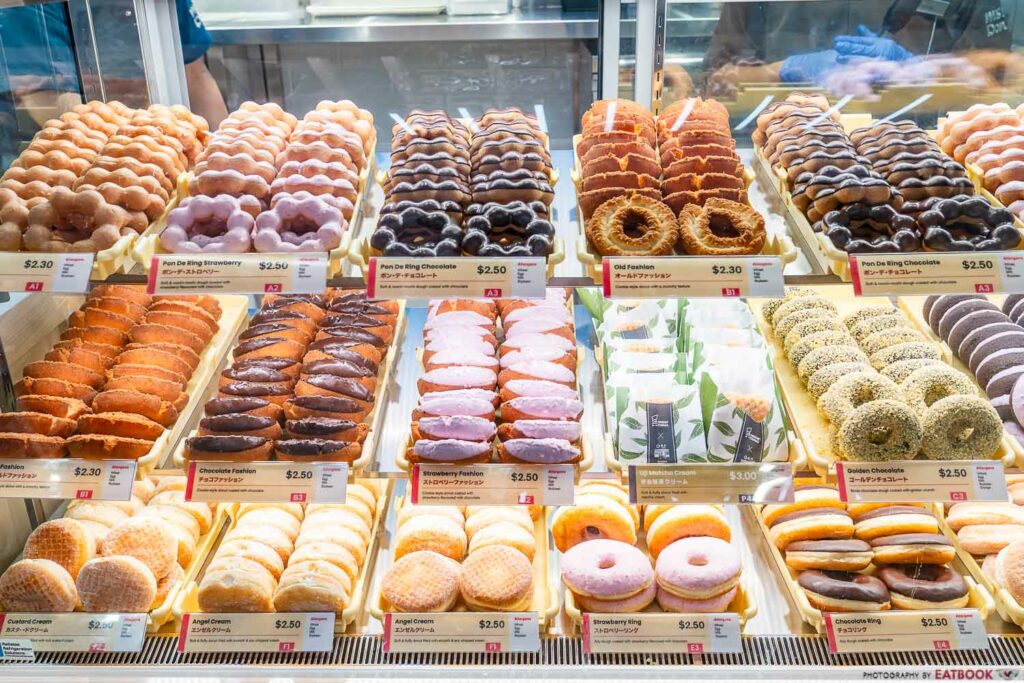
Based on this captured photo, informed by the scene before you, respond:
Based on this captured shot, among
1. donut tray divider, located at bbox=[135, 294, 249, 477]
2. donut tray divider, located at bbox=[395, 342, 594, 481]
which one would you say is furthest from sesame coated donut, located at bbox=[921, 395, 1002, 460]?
donut tray divider, located at bbox=[135, 294, 249, 477]

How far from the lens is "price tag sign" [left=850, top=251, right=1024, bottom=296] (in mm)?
1634

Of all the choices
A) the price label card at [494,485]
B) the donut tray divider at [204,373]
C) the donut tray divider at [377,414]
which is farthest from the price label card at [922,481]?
the donut tray divider at [204,373]

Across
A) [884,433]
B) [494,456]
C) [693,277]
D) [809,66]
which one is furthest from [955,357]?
[494,456]

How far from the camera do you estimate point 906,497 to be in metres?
1.77

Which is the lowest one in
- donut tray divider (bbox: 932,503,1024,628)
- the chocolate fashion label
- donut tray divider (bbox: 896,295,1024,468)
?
donut tray divider (bbox: 932,503,1024,628)

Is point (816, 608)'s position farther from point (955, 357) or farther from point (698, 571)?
point (955, 357)

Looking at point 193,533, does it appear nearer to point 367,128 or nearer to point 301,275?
point 301,275

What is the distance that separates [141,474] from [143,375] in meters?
0.27

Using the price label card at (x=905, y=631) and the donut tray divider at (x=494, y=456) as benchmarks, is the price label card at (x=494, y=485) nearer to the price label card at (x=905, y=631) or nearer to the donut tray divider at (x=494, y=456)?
the donut tray divider at (x=494, y=456)

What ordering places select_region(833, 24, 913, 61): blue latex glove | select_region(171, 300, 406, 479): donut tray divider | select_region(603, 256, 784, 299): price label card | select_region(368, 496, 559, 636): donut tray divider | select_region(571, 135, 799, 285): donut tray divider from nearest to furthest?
select_region(603, 256, 784, 299): price label card
select_region(571, 135, 799, 285): donut tray divider
select_region(171, 300, 406, 479): donut tray divider
select_region(368, 496, 559, 636): donut tray divider
select_region(833, 24, 913, 61): blue latex glove

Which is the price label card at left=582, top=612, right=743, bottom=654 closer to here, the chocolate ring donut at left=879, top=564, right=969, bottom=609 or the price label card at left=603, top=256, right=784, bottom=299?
the chocolate ring donut at left=879, top=564, right=969, bottom=609

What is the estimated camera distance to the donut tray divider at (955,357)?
1873 mm

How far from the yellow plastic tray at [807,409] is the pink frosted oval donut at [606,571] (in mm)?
426

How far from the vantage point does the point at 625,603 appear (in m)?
1.93
